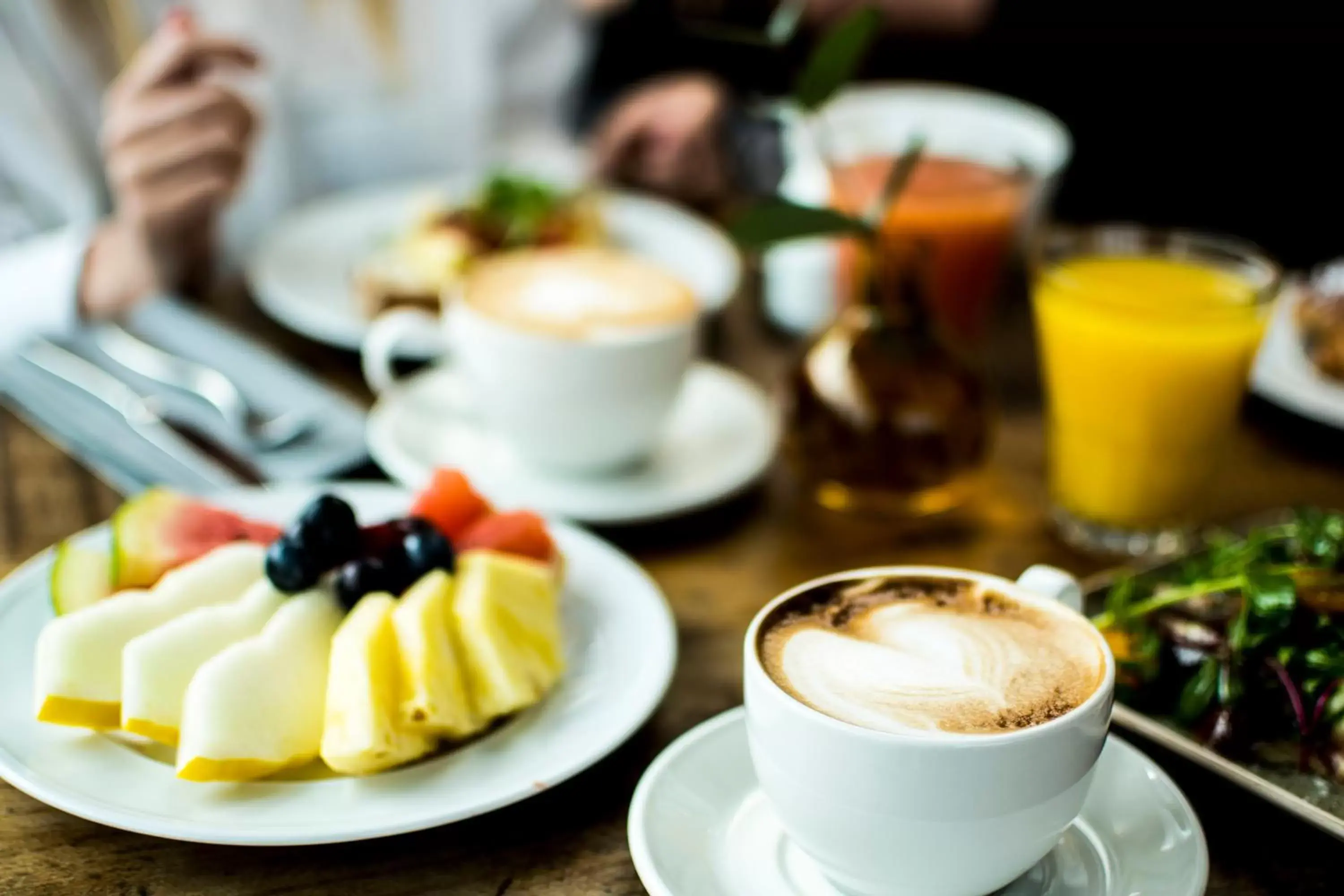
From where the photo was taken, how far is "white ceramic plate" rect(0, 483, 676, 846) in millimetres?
691

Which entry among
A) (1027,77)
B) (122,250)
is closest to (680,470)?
(122,250)

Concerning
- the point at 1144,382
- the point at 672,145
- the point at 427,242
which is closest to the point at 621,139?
the point at 672,145

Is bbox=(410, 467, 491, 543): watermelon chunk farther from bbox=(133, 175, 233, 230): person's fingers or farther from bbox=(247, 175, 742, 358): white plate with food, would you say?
bbox=(133, 175, 233, 230): person's fingers

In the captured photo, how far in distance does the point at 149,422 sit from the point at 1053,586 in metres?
0.84

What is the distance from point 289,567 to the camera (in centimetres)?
82

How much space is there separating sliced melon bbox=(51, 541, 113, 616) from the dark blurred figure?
2.78 meters

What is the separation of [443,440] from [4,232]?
43.6 inches

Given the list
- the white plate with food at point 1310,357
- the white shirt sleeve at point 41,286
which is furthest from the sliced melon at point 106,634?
the white plate with food at point 1310,357

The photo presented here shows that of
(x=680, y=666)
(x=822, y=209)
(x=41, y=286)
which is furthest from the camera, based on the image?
(x=41, y=286)

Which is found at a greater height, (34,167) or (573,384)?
(34,167)

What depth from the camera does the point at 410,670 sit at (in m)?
0.76

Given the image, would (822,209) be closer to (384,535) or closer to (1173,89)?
(384,535)

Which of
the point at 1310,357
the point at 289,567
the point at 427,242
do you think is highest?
the point at 289,567

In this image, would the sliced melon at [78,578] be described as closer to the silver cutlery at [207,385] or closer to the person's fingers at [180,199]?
the silver cutlery at [207,385]
